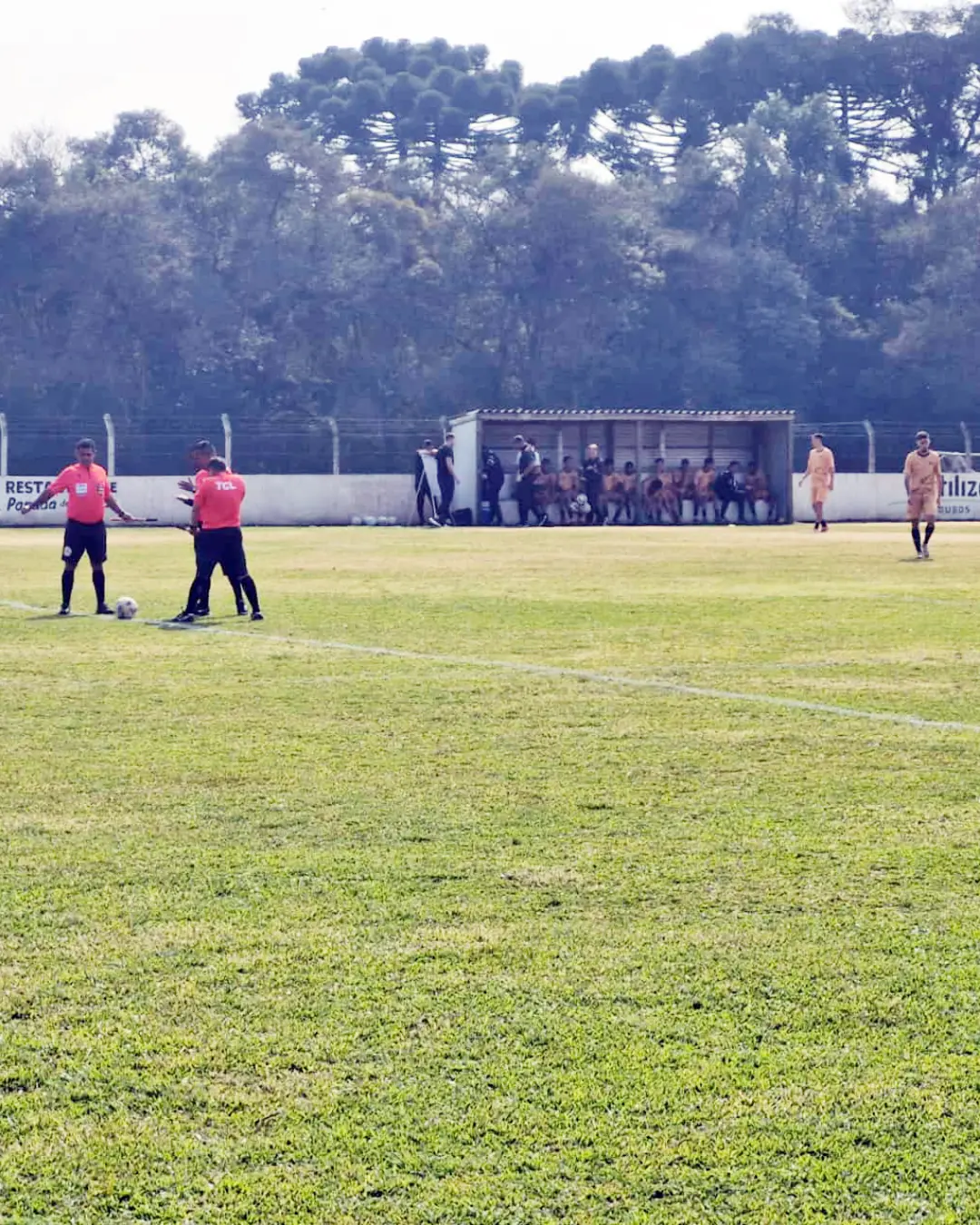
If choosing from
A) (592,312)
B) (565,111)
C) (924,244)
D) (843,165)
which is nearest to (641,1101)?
(592,312)

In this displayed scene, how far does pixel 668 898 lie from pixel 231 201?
6957 centimetres

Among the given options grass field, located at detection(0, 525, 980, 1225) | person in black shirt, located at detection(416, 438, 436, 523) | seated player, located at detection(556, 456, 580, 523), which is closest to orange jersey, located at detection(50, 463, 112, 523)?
grass field, located at detection(0, 525, 980, 1225)

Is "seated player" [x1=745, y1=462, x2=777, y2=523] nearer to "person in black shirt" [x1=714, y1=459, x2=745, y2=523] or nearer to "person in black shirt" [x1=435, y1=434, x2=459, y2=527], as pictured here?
"person in black shirt" [x1=714, y1=459, x2=745, y2=523]

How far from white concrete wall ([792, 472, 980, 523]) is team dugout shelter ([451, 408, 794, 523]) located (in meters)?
1.41

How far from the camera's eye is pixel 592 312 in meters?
69.9

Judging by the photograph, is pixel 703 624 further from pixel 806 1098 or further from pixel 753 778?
pixel 806 1098

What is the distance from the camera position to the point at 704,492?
45.6 meters

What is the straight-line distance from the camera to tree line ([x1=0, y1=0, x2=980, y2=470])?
6706 cm

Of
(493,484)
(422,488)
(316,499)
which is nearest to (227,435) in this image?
(316,499)

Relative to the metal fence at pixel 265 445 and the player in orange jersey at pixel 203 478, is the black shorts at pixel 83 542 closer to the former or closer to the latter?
the player in orange jersey at pixel 203 478

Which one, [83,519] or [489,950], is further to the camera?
[83,519]

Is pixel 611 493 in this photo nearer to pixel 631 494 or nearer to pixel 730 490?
pixel 631 494

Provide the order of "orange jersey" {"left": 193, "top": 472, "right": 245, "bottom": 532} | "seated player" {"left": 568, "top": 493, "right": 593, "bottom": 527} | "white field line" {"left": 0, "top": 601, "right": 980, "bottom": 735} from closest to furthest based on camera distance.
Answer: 1. "white field line" {"left": 0, "top": 601, "right": 980, "bottom": 735}
2. "orange jersey" {"left": 193, "top": 472, "right": 245, "bottom": 532}
3. "seated player" {"left": 568, "top": 493, "right": 593, "bottom": 527}

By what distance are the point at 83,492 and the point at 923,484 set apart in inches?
502
